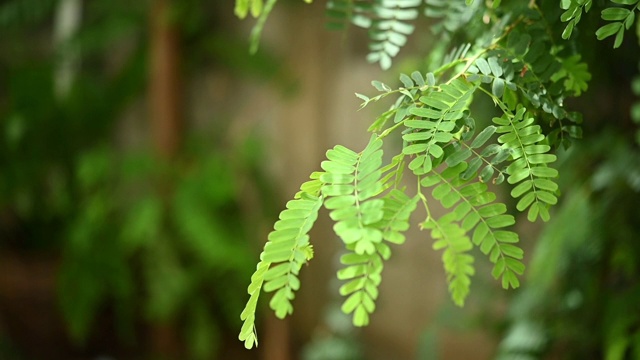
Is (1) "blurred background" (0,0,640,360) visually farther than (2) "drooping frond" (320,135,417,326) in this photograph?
Yes

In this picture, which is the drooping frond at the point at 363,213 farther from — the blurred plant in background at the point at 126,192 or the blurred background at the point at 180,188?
the blurred plant in background at the point at 126,192

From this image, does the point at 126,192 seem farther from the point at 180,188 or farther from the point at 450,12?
the point at 450,12

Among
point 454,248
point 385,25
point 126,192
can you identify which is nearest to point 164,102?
point 126,192

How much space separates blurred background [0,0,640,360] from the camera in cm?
218

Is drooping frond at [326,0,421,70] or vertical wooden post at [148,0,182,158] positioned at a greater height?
drooping frond at [326,0,421,70]

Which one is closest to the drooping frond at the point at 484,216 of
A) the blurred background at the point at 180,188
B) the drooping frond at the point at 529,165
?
the drooping frond at the point at 529,165

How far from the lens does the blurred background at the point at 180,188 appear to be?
218 cm

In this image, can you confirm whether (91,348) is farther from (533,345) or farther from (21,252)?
(533,345)

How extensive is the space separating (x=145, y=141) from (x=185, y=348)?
30.4 inches

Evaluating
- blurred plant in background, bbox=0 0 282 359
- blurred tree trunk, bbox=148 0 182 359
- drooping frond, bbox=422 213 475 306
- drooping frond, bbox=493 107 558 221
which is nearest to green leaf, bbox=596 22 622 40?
drooping frond, bbox=493 107 558 221

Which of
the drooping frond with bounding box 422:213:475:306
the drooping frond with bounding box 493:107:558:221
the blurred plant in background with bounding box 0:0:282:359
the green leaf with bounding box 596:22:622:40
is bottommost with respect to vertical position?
the blurred plant in background with bounding box 0:0:282:359

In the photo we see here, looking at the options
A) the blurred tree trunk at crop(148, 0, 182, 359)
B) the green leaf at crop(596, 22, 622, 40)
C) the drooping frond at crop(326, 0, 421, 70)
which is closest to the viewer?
the green leaf at crop(596, 22, 622, 40)

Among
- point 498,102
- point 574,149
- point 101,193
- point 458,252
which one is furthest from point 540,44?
point 101,193

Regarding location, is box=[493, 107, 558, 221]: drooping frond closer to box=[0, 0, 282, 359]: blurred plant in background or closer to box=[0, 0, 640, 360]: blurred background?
box=[0, 0, 640, 360]: blurred background
